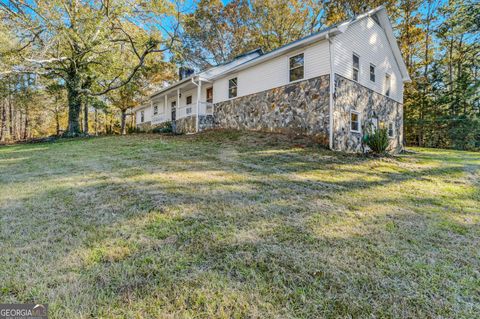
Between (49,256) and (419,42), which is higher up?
(419,42)

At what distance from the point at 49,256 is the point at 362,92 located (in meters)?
11.9

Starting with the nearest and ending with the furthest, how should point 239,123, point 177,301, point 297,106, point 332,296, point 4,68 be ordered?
point 177,301, point 332,296, point 297,106, point 4,68, point 239,123

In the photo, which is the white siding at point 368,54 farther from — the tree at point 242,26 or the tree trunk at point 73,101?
the tree trunk at point 73,101

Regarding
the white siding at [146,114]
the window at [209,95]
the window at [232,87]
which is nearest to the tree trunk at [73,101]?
the white siding at [146,114]

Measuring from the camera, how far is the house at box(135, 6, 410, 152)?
938 cm

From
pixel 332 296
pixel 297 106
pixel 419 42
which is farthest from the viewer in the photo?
pixel 419 42

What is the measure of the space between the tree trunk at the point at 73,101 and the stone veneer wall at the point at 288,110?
366 inches

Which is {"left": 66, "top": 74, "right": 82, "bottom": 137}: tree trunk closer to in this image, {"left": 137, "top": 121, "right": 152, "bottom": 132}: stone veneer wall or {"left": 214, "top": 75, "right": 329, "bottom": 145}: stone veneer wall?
{"left": 137, "top": 121, "right": 152, "bottom": 132}: stone veneer wall

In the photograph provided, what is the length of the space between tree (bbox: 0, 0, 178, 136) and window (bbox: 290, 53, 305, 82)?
624cm

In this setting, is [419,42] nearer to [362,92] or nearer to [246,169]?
[362,92]

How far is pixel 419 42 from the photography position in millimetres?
18609

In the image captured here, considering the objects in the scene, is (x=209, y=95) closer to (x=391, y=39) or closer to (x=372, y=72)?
(x=372, y=72)

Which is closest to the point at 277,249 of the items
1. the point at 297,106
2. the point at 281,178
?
the point at 281,178

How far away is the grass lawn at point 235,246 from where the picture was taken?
5.73ft
